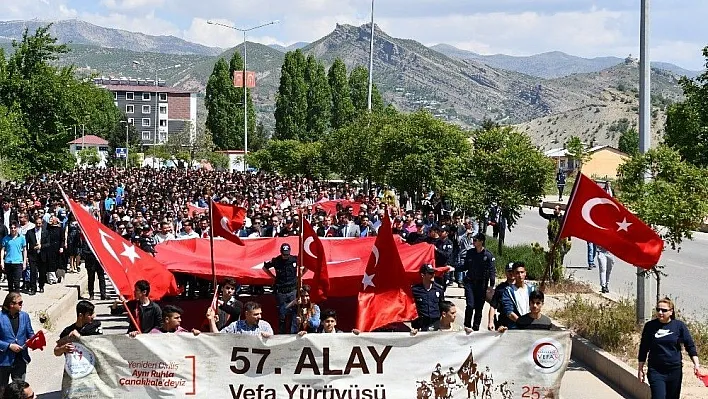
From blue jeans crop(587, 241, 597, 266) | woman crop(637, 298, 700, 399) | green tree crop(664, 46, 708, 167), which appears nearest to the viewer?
woman crop(637, 298, 700, 399)

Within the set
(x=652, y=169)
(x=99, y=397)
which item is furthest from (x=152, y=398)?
(x=652, y=169)

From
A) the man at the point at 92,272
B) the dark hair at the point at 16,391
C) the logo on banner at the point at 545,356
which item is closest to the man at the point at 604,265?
the man at the point at 92,272

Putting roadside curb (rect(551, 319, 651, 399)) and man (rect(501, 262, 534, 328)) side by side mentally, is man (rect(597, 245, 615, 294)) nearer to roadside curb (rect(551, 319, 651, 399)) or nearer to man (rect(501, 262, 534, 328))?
roadside curb (rect(551, 319, 651, 399))

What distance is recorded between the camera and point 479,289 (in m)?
15.6

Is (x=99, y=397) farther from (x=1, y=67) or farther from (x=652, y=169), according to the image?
(x=1, y=67)

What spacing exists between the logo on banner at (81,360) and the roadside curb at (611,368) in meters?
5.91

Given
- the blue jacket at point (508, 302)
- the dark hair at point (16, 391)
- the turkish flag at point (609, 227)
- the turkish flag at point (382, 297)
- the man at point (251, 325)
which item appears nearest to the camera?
the dark hair at point (16, 391)

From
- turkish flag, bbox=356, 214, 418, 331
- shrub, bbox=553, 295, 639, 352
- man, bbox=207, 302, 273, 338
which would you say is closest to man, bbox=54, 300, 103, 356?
man, bbox=207, 302, 273, 338

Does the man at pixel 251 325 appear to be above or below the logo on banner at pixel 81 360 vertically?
above

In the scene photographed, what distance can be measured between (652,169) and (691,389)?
377 cm

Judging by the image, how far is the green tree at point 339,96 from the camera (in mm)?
95375

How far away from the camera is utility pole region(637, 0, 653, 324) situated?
15.3m

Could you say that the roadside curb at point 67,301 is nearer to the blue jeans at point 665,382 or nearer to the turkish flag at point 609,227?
the turkish flag at point 609,227

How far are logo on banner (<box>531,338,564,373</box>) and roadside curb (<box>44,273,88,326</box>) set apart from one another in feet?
31.6
